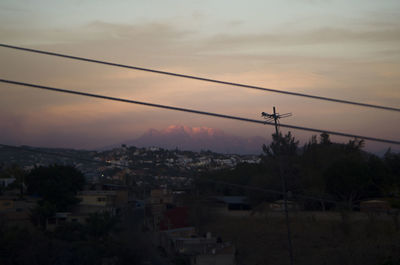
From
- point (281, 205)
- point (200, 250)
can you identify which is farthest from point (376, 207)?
point (200, 250)

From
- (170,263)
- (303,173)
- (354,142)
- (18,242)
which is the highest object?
(354,142)

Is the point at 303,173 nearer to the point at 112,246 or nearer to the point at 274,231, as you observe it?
the point at 274,231

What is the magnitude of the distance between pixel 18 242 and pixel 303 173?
15.5m

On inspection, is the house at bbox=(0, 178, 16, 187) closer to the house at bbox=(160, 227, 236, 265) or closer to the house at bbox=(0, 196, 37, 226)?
the house at bbox=(0, 196, 37, 226)

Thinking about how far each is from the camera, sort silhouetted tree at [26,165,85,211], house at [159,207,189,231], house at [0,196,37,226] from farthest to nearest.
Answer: silhouetted tree at [26,165,85,211] < house at [159,207,189,231] < house at [0,196,37,226]

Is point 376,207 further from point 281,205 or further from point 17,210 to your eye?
point 17,210

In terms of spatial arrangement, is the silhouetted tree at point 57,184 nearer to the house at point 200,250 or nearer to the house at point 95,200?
the house at point 95,200

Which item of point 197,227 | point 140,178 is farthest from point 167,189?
point 197,227

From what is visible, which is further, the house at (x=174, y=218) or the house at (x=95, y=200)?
the house at (x=95, y=200)

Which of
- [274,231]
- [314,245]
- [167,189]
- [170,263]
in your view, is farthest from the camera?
[167,189]

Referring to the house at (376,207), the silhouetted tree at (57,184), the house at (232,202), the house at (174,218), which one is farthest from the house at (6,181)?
the house at (376,207)

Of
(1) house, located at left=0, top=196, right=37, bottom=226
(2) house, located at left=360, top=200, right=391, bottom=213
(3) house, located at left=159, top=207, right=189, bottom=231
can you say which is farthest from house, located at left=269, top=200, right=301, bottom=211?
(1) house, located at left=0, top=196, right=37, bottom=226

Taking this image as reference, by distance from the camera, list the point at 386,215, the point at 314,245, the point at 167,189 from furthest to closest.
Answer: the point at 167,189
the point at 386,215
the point at 314,245

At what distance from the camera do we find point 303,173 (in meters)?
24.5
